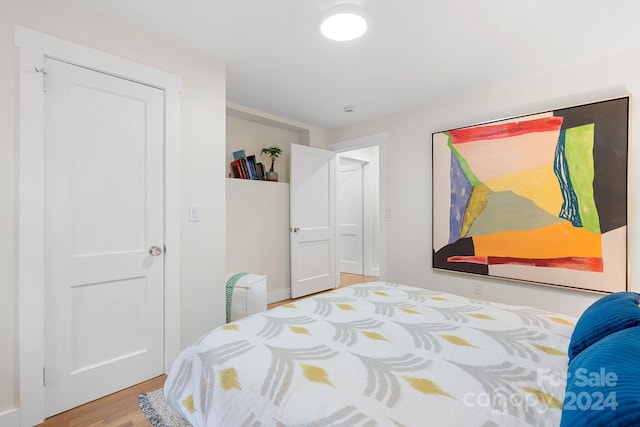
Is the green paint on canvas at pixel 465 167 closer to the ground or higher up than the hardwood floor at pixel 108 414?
higher up

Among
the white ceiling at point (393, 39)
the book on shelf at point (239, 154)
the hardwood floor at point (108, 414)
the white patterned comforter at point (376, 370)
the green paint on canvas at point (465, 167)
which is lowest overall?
the hardwood floor at point (108, 414)

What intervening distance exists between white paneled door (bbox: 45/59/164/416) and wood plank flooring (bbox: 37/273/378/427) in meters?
0.05

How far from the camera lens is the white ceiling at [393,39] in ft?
6.00

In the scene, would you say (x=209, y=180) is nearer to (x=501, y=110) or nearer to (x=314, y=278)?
(x=314, y=278)

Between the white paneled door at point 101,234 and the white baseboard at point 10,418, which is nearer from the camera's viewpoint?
the white baseboard at point 10,418

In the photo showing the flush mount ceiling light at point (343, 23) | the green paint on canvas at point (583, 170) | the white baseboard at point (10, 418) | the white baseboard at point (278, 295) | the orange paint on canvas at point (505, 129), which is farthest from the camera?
the white baseboard at point (278, 295)

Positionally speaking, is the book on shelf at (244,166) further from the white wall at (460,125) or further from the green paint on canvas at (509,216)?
the green paint on canvas at (509,216)

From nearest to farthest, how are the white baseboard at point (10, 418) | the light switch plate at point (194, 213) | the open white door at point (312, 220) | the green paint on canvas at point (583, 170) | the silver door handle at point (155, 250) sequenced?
1. the white baseboard at point (10, 418)
2. the silver door handle at point (155, 250)
3. the light switch plate at point (194, 213)
4. the green paint on canvas at point (583, 170)
5. the open white door at point (312, 220)

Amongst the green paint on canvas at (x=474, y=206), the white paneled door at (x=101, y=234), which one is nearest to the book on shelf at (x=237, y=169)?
the white paneled door at (x=101, y=234)

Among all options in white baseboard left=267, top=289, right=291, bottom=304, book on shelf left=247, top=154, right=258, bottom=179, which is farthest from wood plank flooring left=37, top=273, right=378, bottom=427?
book on shelf left=247, top=154, right=258, bottom=179

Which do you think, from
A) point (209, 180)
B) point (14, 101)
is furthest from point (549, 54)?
point (14, 101)

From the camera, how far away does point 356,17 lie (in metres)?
1.85

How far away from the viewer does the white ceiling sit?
1.83 meters

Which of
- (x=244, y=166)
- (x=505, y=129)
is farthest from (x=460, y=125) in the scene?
(x=244, y=166)
